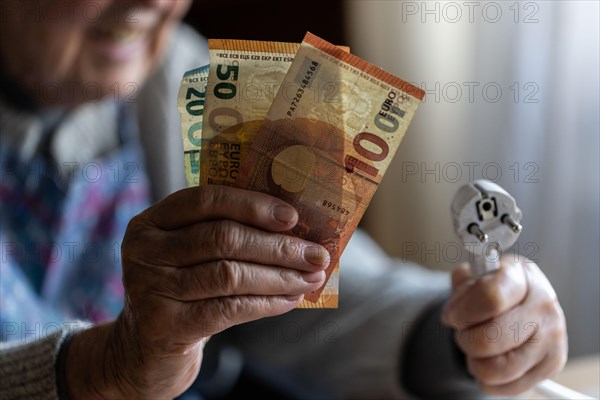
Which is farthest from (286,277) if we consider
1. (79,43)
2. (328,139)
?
(79,43)

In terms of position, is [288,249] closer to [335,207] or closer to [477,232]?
[335,207]

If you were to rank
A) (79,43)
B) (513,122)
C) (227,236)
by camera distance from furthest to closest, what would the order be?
(513,122), (79,43), (227,236)

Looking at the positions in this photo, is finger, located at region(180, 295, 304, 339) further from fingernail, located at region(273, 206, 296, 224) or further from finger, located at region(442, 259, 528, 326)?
finger, located at region(442, 259, 528, 326)

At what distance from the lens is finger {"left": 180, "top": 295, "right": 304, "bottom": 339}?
624mm

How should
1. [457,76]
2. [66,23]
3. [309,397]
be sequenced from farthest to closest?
[457,76] → [309,397] → [66,23]

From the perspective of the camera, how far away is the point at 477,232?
69 cm

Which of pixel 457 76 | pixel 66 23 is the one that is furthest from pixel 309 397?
pixel 457 76

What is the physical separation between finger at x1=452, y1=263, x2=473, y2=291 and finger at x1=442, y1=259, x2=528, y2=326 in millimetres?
22

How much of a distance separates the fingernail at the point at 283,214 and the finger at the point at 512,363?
0.34 m

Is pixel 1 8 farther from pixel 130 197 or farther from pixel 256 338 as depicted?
pixel 256 338

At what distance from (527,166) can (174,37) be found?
941 mm

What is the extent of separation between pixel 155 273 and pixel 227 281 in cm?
7

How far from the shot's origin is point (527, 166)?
1.82m

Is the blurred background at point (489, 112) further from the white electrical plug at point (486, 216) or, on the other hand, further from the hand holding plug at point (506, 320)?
the white electrical plug at point (486, 216)
